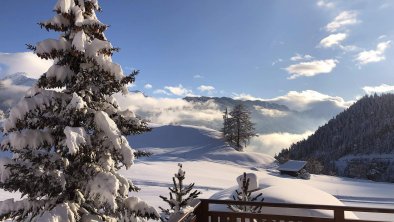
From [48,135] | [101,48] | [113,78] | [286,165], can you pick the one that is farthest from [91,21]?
[286,165]

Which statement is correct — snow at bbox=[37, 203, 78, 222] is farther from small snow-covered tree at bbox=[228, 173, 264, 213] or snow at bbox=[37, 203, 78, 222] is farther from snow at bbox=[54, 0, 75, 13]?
small snow-covered tree at bbox=[228, 173, 264, 213]

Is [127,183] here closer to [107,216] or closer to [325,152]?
[107,216]

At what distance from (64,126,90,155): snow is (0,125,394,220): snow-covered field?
9.14 m

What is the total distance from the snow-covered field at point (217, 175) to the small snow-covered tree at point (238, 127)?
8.62 ft

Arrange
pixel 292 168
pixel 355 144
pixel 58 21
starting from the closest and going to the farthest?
1. pixel 58 21
2. pixel 292 168
3. pixel 355 144

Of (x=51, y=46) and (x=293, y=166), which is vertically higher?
(x=51, y=46)

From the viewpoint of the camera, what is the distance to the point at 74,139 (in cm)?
618

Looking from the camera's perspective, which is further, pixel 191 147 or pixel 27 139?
pixel 191 147

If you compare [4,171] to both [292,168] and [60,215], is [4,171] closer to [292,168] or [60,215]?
[60,215]

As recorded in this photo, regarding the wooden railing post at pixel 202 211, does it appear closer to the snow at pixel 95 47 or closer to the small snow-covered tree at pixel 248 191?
the snow at pixel 95 47

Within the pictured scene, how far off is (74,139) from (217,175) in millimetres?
46176

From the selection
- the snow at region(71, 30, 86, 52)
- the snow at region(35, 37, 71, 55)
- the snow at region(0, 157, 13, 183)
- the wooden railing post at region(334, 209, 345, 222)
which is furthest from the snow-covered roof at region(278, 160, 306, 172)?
the snow at region(0, 157, 13, 183)

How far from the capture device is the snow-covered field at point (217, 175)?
15841 mm

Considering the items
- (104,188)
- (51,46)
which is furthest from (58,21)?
(104,188)
